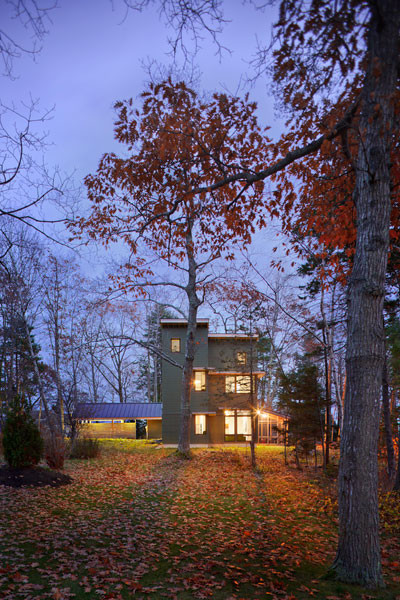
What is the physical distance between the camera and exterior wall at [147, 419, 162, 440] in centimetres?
3172

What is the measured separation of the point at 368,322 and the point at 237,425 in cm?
2202

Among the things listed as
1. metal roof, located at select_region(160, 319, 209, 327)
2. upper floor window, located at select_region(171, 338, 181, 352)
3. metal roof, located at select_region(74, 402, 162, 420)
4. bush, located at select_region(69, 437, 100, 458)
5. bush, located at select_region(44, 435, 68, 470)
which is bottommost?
metal roof, located at select_region(74, 402, 162, 420)

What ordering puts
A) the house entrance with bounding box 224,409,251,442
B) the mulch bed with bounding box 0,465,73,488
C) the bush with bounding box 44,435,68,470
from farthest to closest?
the house entrance with bounding box 224,409,251,442
the bush with bounding box 44,435,68,470
the mulch bed with bounding box 0,465,73,488

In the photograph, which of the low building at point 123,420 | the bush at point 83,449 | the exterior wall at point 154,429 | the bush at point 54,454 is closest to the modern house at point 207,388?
the bush at point 83,449

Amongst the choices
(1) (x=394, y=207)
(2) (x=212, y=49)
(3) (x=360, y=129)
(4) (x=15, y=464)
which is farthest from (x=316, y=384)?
(2) (x=212, y=49)

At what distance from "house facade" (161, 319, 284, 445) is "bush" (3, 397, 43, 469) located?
13300 mm

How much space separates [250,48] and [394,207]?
12.5 feet

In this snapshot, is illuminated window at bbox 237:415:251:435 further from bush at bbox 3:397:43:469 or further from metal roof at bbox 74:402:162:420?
bush at bbox 3:397:43:469

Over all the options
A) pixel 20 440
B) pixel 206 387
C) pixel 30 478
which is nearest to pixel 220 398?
pixel 206 387

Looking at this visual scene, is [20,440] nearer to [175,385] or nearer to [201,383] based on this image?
[175,385]

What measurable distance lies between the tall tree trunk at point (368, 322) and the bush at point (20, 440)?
8.65 m

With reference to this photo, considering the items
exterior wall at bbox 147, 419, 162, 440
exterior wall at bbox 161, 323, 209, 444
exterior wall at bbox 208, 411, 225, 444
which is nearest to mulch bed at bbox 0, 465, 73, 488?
exterior wall at bbox 161, 323, 209, 444

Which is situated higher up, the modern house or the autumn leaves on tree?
the autumn leaves on tree

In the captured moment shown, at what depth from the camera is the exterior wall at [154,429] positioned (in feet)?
104
